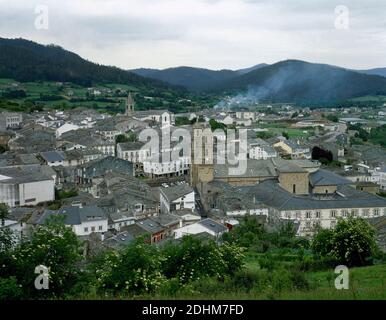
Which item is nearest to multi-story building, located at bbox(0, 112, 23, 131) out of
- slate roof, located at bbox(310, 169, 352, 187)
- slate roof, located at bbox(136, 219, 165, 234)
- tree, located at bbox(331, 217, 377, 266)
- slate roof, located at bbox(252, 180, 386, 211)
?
slate roof, located at bbox(310, 169, 352, 187)

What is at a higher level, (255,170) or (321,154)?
(255,170)

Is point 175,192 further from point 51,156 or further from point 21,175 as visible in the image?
point 51,156

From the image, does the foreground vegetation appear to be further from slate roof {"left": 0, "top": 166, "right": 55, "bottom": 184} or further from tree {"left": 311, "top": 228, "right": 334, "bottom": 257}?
slate roof {"left": 0, "top": 166, "right": 55, "bottom": 184}

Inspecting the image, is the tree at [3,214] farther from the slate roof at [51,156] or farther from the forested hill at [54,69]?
the forested hill at [54,69]

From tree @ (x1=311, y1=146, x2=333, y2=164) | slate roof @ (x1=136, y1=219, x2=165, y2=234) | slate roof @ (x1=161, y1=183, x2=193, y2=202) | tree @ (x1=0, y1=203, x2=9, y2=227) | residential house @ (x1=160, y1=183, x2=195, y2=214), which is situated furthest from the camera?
tree @ (x1=311, y1=146, x2=333, y2=164)

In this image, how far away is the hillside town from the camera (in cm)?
1973

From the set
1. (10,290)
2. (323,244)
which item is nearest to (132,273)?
(10,290)

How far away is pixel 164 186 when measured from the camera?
28266mm

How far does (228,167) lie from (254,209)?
672 centimetres

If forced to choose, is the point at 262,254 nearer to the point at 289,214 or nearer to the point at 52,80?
the point at 289,214

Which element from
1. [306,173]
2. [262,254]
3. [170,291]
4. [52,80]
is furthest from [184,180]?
[52,80]

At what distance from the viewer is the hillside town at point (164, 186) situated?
64.7 feet

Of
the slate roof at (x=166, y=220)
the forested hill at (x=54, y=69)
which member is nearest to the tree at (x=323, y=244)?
the slate roof at (x=166, y=220)

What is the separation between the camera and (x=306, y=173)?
28000 millimetres
